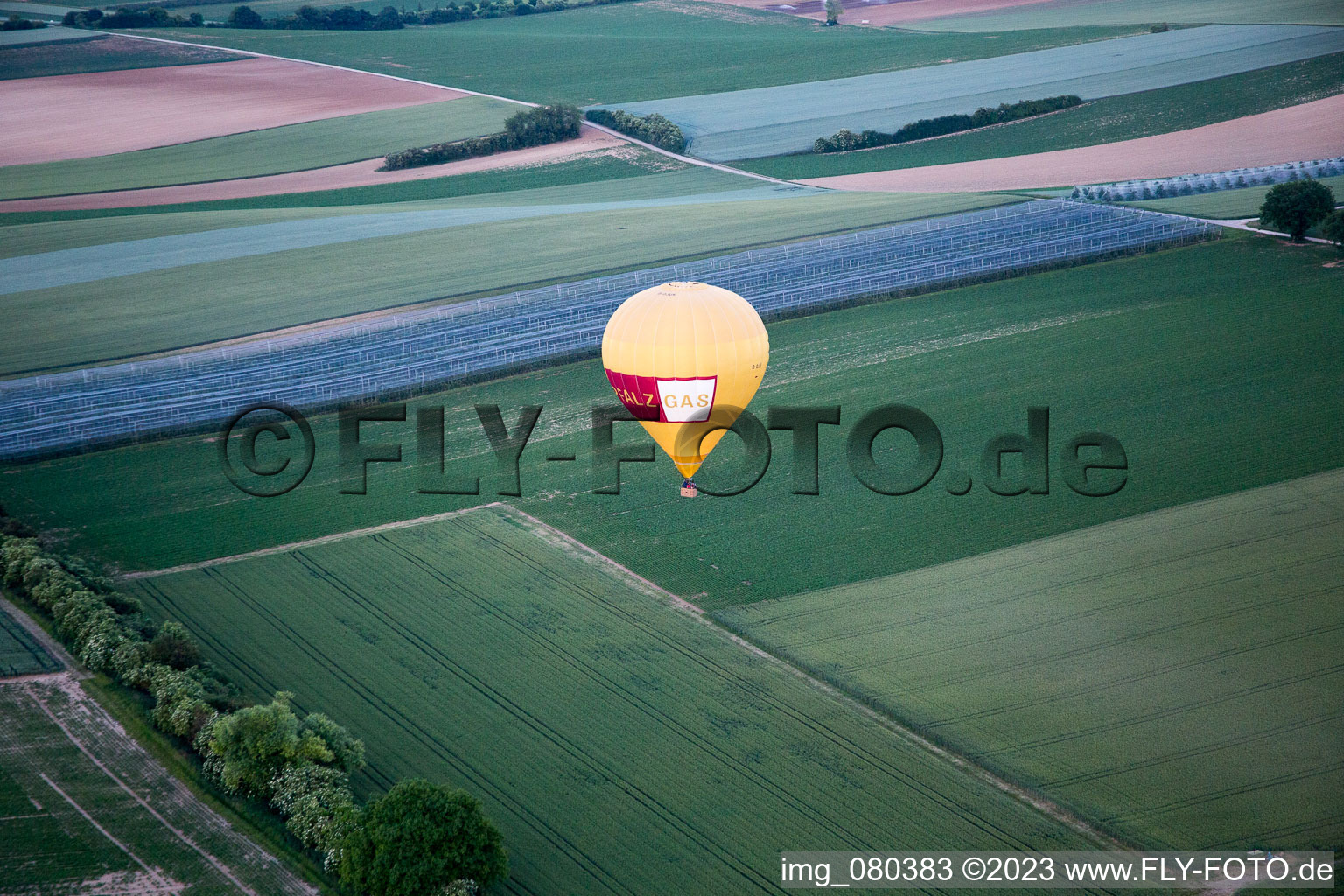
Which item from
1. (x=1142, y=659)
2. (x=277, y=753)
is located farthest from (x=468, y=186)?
(x=1142, y=659)

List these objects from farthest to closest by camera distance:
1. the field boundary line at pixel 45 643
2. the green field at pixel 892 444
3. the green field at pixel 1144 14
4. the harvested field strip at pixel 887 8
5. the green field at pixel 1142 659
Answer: the harvested field strip at pixel 887 8 → the green field at pixel 1144 14 → the green field at pixel 892 444 → the field boundary line at pixel 45 643 → the green field at pixel 1142 659

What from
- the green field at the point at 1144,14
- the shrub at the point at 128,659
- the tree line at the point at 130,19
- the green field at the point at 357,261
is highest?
the green field at the point at 1144,14

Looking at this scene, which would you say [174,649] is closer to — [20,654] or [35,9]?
[20,654]

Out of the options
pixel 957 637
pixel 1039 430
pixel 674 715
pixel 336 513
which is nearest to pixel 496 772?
pixel 674 715

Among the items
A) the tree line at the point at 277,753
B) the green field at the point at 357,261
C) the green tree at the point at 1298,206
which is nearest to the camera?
the tree line at the point at 277,753

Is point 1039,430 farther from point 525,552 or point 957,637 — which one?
point 525,552

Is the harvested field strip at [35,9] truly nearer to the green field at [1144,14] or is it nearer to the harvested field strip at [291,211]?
the harvested field strip at [291,211]

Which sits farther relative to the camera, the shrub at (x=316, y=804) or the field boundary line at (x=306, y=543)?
the field boundary line at (x=306, y=543)

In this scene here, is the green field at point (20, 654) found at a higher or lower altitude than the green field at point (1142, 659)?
lower

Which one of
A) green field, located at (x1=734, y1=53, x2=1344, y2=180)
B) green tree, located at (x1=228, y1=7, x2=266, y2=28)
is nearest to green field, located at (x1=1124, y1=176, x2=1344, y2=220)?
green field, located at (x1=734, y1=53, x2=1344, y2=180)

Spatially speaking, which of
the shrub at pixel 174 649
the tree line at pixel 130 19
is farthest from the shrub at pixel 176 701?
the tree line at pixel 130 19
